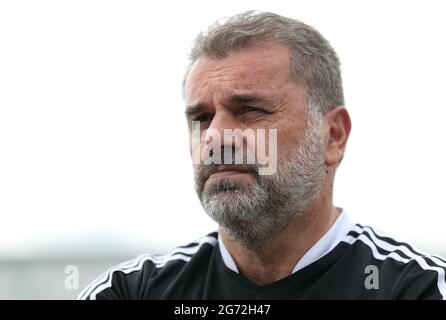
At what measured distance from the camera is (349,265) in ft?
13.2

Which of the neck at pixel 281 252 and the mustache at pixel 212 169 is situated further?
Answer: the neck at pixel 281 252

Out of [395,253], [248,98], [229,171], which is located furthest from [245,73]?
[395,253]

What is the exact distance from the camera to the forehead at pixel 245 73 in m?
4.01

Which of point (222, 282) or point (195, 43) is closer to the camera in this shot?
point (222, 282)

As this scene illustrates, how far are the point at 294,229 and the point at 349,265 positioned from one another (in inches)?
14.2

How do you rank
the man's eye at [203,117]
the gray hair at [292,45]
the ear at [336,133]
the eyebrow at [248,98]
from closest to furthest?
the eyebrow at [248,98] < the man's eye at [203,117] < the gray hair at [292,45] < the ear at [336,133]

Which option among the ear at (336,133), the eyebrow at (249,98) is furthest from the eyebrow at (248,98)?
the ear at (336,133)

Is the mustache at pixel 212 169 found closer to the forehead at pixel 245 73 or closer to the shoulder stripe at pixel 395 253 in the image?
the forehead at pixel 245 73

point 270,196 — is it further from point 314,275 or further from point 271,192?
point 314,275

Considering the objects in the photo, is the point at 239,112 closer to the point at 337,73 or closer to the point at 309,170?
the point at 309,170

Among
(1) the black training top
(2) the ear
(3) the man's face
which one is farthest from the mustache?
(2) the ear

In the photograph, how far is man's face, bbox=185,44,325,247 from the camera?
3.89 m
